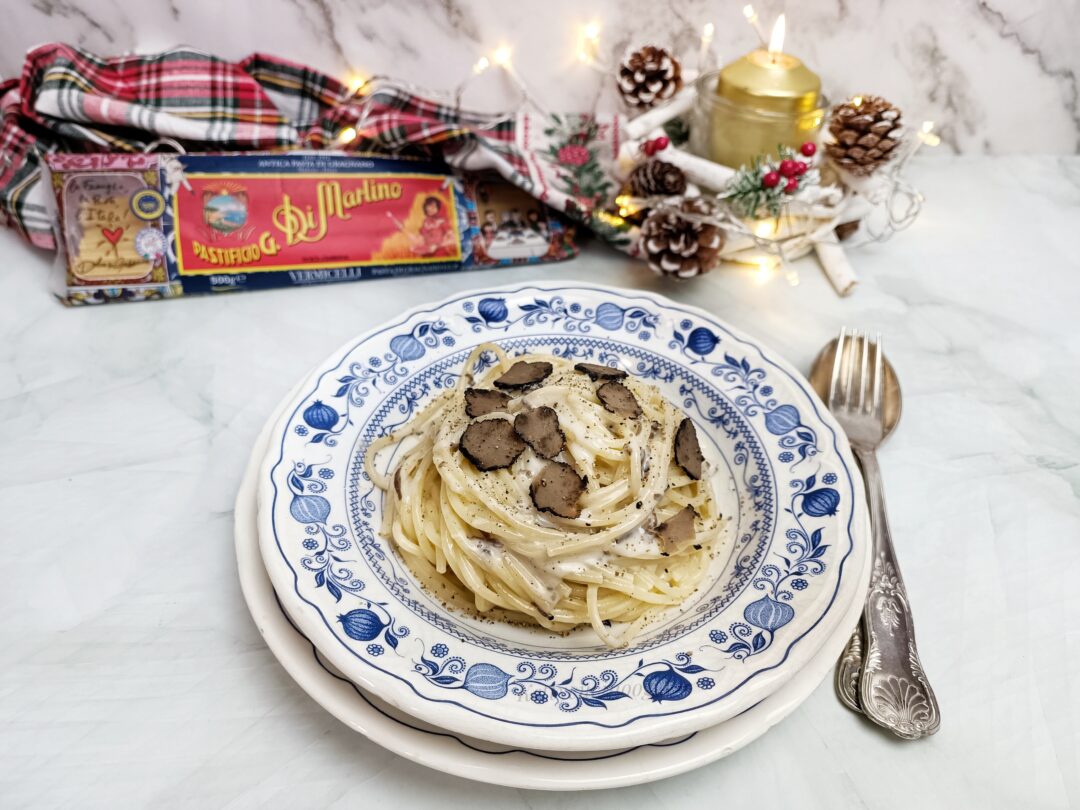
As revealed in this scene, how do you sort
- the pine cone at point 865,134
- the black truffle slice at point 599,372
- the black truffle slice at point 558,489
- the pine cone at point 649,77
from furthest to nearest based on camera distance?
the pine cone at point 649,77 < the pine cone at point 865,134 < the black truffle slice at point 599,372 < the black truffle slice at point 558,489

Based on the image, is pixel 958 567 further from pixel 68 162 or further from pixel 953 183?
pixel 68 162

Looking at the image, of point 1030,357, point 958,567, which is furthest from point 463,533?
point 1030,357

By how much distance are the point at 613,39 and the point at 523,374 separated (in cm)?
186

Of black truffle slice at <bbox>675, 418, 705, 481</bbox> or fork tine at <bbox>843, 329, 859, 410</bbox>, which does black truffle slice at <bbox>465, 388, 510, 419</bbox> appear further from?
fork tine at <bbox>843, 329, 859, 410</bbox>

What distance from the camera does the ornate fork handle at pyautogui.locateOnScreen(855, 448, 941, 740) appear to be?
143 centimetres

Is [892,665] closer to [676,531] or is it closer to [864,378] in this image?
[676,531]

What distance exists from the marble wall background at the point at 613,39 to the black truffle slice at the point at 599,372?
174 cm

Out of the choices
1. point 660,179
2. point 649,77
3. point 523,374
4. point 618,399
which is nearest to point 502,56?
point 649,77

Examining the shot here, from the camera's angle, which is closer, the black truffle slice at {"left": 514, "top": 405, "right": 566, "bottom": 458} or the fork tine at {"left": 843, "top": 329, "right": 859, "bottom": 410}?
the black truffle slice at {"left": 514, "top": 405, "right": 566, "bottom": 458}

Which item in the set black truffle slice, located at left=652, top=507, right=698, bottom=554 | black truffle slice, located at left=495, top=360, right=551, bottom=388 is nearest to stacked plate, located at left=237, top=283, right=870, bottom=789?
black truffle slice, located at left=652, top=507, right=698, bottom=554

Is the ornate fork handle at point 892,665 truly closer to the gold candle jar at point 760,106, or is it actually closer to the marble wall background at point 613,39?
the gold candle jar at point 760,106

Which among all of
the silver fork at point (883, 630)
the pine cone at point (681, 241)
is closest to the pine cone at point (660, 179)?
the pine cone at point (681, 241)

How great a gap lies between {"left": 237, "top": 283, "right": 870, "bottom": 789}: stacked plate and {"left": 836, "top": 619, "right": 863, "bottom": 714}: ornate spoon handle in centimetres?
13

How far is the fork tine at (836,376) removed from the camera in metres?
2.09
